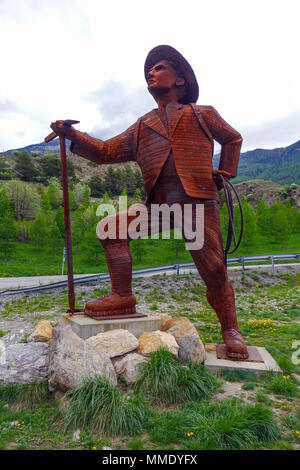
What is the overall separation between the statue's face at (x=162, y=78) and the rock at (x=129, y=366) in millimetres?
3597

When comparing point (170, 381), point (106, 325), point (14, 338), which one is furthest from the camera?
point (14, 338)

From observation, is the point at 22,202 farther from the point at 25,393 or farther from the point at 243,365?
the point at 243,365

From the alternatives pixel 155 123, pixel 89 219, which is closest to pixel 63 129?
pixel 155 123

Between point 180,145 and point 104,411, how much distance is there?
10.6ft

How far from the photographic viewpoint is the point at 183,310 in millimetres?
10484

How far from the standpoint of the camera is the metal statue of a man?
14.9 ft

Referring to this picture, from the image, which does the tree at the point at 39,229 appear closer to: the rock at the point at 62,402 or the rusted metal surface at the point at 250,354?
the rusted metal surface at the point at 250,354

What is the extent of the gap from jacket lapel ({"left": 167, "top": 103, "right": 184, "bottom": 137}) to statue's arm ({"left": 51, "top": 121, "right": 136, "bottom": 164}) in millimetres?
563

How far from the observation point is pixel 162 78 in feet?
16.0

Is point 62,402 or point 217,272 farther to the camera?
point 217,272

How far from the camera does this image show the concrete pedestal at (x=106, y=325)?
Answer: 14.3ft

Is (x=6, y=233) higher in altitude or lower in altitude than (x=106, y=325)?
higher

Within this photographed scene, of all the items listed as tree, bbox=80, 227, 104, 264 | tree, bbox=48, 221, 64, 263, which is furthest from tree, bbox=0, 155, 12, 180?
tree, bbox=80, 227, 104, 264
